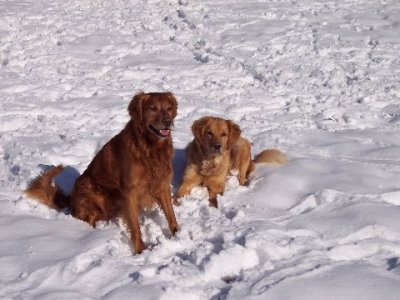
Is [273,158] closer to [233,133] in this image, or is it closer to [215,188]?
[233,133]

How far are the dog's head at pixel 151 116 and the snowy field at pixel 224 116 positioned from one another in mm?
864

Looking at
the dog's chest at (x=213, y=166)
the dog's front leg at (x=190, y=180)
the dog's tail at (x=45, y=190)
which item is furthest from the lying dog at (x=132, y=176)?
the dog's chest at (x=213, y=166)

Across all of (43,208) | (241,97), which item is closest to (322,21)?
(241,97)

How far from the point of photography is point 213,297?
2.92 meters

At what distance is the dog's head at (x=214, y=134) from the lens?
16.0ft

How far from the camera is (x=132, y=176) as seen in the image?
3.90 metres

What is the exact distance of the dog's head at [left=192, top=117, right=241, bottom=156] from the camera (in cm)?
488

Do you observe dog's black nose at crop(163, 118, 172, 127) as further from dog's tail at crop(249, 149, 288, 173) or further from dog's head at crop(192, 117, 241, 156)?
dog's tail at crop(249, 149, 288, 173)

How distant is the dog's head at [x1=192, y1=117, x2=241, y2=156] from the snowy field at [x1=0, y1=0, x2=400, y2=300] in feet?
1.51

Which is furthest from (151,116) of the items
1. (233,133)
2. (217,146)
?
(233,133)

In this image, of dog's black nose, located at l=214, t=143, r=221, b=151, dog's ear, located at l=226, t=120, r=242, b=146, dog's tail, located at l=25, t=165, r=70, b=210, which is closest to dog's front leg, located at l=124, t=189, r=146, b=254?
dog's tail, located at l=25, t=165, r=70, b=210

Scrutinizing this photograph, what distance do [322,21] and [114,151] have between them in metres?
7.67

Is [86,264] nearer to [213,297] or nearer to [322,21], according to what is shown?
[213,297]

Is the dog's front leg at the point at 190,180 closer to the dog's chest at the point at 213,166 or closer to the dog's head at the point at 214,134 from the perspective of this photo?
the dog's chest at the point at 213,166
